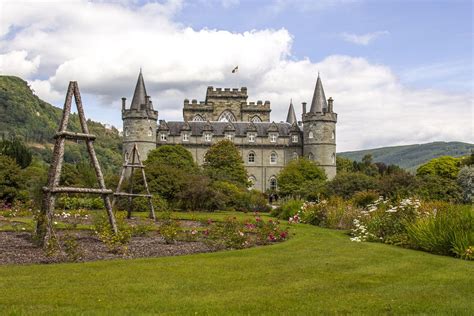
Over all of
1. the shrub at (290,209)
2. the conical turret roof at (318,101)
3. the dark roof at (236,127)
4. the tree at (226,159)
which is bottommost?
the shrub at (290,209)

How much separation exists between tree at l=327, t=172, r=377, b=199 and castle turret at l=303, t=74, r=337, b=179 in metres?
26.7

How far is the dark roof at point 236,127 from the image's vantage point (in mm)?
60344

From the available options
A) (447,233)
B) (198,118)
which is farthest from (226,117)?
(447,233)

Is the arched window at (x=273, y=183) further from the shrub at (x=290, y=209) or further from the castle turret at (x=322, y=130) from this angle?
the shrub at (x=290, y=209)

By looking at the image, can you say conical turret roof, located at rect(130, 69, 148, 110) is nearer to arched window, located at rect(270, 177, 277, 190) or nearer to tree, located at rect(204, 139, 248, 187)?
tree, located at rect(204, 139, 248, 187)

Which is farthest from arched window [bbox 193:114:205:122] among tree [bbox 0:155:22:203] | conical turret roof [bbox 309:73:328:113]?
tree [bbox 0:155:22:203]

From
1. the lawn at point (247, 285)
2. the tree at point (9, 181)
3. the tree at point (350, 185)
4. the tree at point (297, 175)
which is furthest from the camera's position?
the tree at point (297, 175)

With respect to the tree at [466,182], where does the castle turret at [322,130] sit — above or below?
above

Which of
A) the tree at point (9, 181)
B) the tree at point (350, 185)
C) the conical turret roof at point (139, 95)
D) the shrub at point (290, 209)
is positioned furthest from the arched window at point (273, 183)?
the tree at point (9, 181)

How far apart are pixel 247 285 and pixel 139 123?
162ft

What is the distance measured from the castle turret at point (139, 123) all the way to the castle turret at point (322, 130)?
17.3 metres

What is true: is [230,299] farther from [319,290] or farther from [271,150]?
[271,150]

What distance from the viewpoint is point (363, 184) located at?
2903 cm

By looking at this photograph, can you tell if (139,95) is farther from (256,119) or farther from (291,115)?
(291,115)
